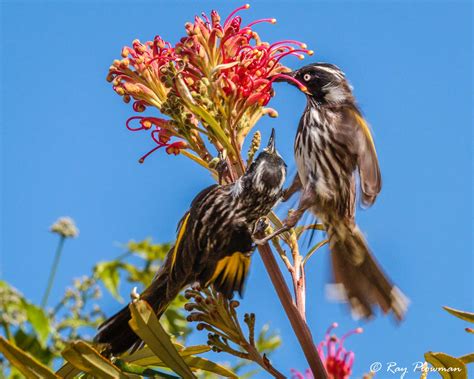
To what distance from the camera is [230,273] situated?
258cm

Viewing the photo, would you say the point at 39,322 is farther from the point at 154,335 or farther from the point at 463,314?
the point at 463,314

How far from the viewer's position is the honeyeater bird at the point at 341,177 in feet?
10.2

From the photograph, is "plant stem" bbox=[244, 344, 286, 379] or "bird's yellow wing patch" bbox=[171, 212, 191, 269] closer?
"plant stem" bbox=[244, 344, 286, 379]

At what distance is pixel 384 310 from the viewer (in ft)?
9.93

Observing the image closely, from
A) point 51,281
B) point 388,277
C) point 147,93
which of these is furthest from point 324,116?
point 51,281

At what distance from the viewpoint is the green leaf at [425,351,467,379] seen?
204 cm

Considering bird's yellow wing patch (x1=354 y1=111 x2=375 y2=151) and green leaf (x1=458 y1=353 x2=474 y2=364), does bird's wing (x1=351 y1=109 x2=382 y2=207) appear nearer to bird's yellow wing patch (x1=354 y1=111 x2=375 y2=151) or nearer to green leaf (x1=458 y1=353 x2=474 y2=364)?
bird's yellow wing patch (x1=354 y1=111 x2=375 y2=151)

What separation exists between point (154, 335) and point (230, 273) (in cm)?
46

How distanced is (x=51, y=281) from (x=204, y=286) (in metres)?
0.97

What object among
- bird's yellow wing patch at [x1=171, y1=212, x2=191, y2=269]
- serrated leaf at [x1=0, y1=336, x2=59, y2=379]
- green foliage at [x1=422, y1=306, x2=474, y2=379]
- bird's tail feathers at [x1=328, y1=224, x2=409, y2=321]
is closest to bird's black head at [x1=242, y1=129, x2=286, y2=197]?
bird's yellow wing patch at [x1=171, y1=212, x2=191, y2=269]

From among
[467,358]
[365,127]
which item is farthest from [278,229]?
[365,127]

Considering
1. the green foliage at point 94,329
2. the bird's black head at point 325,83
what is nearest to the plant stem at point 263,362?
the green foliage at point 94,329

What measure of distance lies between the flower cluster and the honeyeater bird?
44cm

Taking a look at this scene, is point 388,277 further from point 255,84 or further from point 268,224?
point 255,84
